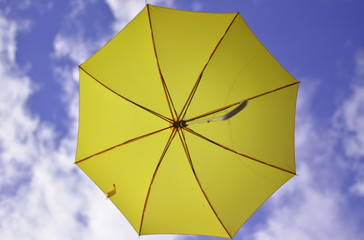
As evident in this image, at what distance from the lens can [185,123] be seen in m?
3.99

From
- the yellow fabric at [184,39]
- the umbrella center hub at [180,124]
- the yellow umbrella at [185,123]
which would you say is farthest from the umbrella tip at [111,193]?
the yellow fabric at [184,39]

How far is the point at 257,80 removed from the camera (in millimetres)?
4211

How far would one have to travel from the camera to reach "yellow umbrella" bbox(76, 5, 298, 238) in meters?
3.92

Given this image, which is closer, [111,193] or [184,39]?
[184,39]

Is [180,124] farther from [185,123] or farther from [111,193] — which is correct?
[111,193]

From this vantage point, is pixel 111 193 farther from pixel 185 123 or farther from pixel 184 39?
pixel 184 39

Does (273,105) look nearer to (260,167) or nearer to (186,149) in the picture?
(260,167)

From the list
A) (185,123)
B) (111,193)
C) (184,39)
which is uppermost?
(184,39)

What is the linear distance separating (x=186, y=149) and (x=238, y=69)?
1479 mm

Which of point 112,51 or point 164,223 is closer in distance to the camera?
point 112,51

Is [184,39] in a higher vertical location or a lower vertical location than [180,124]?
higher

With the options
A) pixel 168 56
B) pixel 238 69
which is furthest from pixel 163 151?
pixel 238 69

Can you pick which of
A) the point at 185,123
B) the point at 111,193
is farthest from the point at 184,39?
the point at 111,193

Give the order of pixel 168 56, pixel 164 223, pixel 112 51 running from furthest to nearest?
1. pixel 164 223
2. pixel 112 51
3. pixel 168 56
